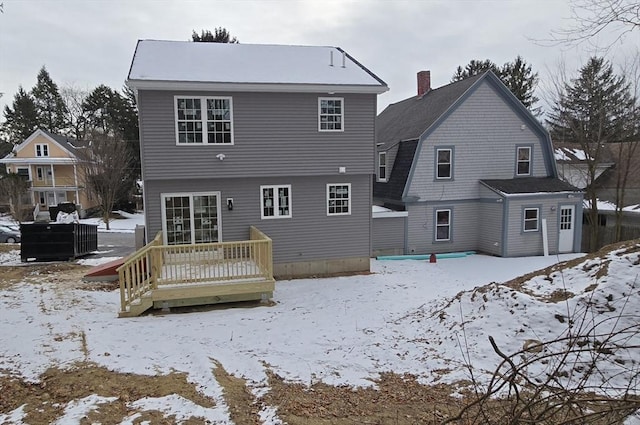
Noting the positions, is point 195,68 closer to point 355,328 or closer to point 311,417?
point 355,328

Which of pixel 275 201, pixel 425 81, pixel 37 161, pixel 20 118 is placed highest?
pixel 20 118

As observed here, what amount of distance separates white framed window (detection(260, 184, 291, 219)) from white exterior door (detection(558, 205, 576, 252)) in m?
12.3

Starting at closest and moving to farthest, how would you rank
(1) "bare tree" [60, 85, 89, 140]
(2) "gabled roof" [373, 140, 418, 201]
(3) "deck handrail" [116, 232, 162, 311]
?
(3) "deck handrail" [116, 232, 162, 311], (2) "gabled roof" [373, 140, 418, 201], (1) "bare tree" [60, 85, 89, 140]

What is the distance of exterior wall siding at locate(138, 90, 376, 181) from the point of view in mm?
11352

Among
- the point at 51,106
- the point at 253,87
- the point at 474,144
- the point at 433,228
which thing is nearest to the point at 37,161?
the point at 51,106

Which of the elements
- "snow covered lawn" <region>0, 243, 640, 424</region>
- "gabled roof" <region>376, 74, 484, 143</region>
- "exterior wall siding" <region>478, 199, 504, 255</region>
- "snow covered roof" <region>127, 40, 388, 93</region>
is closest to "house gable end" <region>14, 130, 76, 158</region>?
"snow covered roof" <region>127, 40, 388, 93</region>

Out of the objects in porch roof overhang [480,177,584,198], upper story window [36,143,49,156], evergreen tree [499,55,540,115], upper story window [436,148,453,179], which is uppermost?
evergreen tree [499,55,540,115]

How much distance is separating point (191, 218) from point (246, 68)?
515 cm

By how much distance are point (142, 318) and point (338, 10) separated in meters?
12.2

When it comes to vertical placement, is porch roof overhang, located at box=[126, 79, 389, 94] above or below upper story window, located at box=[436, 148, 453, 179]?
above

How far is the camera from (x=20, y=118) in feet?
144

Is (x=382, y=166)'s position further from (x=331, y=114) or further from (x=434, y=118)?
(x=331, y=114)

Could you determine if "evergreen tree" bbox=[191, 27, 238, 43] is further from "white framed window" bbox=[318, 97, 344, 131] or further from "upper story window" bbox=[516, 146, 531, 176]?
"upper story window" bbox=[516, 146, 531, 176]

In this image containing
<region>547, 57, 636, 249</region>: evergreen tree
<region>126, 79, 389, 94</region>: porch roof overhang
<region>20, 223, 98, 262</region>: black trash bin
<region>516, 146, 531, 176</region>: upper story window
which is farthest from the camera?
<region>547, 57, 636, 249</region>: evergreen tree
